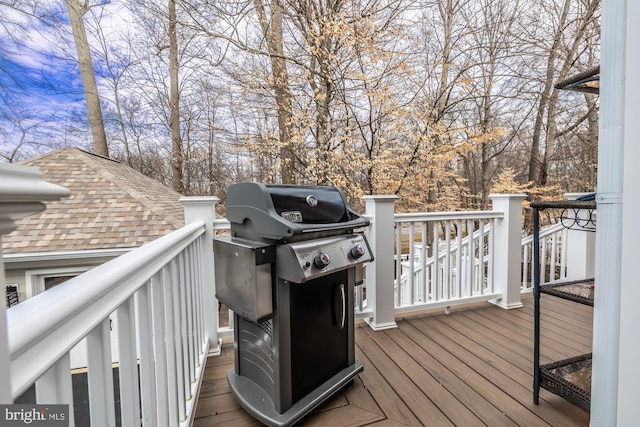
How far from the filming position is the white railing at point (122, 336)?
44 centimetres

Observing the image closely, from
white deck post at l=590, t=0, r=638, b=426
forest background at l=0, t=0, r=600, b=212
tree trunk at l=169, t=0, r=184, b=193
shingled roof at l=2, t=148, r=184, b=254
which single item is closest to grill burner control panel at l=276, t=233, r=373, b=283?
white deck post at l=590, t=0, r=638, b=426

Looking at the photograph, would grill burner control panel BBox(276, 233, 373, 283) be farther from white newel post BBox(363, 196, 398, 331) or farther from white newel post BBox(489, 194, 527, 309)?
white newel post BBox(489, 194, 527, 309)

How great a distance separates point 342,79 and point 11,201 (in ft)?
20.6

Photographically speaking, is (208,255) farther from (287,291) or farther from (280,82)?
(280,82)

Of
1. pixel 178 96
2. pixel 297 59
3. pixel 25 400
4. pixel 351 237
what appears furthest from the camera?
pixel 178 96

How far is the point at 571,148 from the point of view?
Result: 7.43m

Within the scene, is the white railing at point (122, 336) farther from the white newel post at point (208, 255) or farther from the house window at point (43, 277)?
the house window at point (43, 277)

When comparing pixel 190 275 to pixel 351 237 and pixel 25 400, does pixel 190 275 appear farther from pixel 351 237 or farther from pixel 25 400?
pixel 25 400

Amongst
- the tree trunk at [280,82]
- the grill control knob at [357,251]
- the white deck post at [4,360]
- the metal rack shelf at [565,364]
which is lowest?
the metal rack shelf at [565,364]

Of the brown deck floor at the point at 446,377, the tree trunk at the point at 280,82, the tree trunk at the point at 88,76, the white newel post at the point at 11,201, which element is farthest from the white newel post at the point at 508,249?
the tree trunk at the point at 88,76

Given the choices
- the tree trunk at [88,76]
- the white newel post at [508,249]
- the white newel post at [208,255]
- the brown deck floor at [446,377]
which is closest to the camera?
the brown deck floor at [446,377]

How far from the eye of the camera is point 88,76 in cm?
802

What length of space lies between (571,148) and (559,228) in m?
5.18

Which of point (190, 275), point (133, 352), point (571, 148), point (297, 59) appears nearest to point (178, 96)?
point (297, 59)
